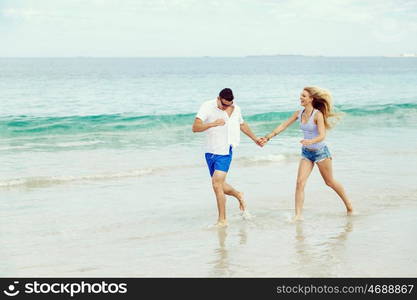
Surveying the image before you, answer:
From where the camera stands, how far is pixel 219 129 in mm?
Result: 8391

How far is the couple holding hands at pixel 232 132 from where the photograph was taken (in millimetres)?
8320

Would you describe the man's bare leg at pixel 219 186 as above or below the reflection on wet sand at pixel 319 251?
above

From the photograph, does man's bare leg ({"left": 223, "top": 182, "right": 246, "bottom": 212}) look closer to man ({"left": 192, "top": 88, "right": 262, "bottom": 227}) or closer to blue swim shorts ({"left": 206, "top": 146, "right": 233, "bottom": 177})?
man ({"left": 192, "top": 88, "right": 262, "bottom": 227})

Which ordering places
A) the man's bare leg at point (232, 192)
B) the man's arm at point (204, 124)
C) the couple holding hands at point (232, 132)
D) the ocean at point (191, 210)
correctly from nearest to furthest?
the ocean at point (191, 210), the man's arm at point (204, 124), the couple holding hands at point (232, 132), the man's bare leg at point (232, 192)

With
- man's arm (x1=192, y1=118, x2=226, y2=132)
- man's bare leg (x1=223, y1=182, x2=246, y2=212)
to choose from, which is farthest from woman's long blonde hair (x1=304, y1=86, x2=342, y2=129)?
man's bare leg (x1=223, y1=182, x2=246, y2=212)

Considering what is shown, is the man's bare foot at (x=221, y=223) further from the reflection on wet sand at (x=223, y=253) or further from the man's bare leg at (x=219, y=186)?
the reflection on wet sand at (x=223, y=253)

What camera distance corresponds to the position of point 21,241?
8062mm

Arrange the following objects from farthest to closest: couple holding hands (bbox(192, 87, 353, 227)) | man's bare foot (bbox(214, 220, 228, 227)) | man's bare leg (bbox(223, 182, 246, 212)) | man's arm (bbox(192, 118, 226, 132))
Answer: man's bare leg (bbox(223, 182, 246, 212))
man's bare foot (bbox(214, 220, 228, 227))
couple holding hands (bbox(192, 87, 353, 227))
man's arm (bbox(192, 118, 226, 132))

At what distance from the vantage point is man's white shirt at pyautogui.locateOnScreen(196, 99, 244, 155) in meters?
8.34

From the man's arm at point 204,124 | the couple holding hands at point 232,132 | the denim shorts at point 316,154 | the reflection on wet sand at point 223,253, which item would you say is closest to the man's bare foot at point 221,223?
the couple holding hands at point 232,132

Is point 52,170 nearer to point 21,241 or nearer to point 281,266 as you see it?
point 21,241

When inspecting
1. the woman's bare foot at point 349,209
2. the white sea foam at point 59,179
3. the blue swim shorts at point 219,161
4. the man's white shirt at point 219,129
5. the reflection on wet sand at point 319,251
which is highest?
the man's white shirt at point 219,129

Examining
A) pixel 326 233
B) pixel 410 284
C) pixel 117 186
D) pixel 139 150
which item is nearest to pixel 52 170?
pixel 117 186

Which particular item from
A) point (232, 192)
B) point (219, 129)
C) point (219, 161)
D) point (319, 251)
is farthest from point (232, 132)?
point (319, 251)
